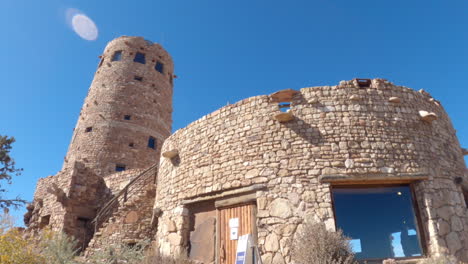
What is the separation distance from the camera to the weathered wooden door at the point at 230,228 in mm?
7829

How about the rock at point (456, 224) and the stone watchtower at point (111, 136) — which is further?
the stone watchtower at point (111, 136)

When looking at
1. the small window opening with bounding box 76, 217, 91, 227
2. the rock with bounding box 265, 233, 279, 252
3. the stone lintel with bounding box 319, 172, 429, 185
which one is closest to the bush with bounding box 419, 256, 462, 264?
the stone lintel with bounding box 319, 172, 429, 185

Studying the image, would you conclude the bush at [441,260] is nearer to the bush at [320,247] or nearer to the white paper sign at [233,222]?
the bush at [320,247]

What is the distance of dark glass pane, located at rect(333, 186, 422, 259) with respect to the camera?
9.08 metres

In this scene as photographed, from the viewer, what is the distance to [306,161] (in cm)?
782

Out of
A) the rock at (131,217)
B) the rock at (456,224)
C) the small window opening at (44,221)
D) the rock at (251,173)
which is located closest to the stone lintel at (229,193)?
the rock at (251,173)

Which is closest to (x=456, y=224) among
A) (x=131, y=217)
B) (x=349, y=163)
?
(x=349, y=163)

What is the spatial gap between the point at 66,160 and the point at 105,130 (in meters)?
3.34

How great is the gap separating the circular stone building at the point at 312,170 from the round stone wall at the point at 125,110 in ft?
36.1

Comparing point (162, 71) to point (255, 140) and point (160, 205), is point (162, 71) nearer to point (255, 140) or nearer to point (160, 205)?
point (160, 205)

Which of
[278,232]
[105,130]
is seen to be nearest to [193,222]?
[278,232]

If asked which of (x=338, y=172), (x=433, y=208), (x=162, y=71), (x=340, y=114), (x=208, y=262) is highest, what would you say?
(x=162, y=71)

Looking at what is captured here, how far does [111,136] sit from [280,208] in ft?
49.2

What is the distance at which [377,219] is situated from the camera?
12516 millimetres
